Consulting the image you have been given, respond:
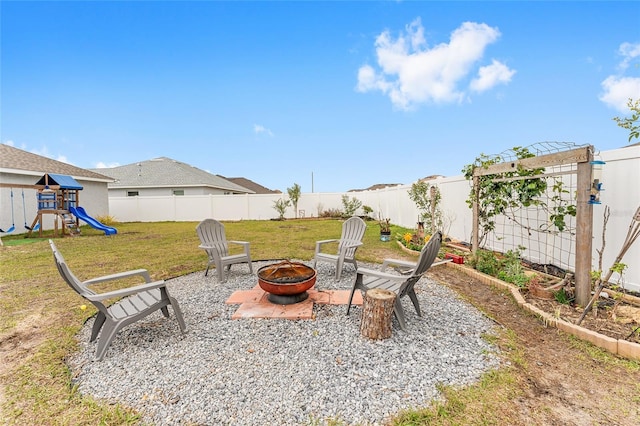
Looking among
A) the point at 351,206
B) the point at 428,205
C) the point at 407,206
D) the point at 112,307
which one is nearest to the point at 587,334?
the point at 112,307

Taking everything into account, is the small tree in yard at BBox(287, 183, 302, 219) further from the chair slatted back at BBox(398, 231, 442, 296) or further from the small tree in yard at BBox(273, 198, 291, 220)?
the chair slatted back at BBox(398, 231, 442, 296)

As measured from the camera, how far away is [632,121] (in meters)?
2.67

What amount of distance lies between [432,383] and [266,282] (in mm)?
2003

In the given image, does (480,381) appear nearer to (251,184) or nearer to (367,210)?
(367,210)

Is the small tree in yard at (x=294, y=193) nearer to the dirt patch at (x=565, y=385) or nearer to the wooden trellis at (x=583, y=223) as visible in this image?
the wooden trellis at (x=583, y=223)

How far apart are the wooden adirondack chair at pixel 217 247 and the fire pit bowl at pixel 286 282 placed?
3.98ft

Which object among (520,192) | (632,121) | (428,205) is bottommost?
(428,205)

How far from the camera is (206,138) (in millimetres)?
17297

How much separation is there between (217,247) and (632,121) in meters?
5.51

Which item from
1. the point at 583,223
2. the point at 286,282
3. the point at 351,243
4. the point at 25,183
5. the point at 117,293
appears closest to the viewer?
the point at 117,293

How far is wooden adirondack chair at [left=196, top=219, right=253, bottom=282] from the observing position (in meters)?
4.43

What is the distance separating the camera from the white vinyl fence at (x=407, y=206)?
11.2ft

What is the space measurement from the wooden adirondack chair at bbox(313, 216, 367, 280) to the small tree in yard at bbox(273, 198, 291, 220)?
1182 cm

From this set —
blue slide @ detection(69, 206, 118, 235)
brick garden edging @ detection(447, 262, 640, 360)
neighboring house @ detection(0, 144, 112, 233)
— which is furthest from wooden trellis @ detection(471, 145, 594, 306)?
neighboring house @ detection(0, 144, 112, 233)
